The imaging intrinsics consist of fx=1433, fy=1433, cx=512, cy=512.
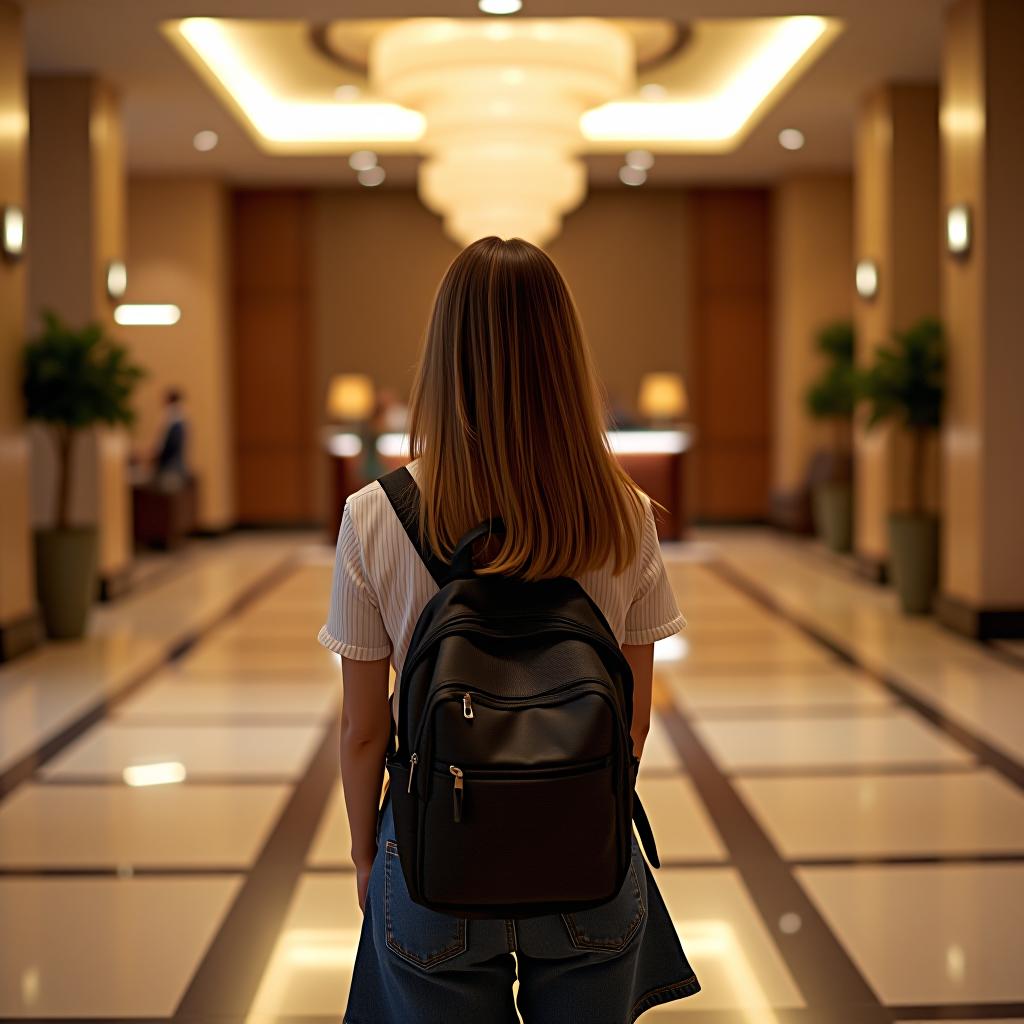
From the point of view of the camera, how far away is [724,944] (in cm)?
344

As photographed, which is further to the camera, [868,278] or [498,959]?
Result: [868,278]

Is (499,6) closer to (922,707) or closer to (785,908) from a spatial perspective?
(922,707)

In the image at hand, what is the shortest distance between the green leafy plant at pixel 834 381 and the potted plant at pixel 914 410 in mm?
2599

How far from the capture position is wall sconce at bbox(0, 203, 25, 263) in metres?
7.52

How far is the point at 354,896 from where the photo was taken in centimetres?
381

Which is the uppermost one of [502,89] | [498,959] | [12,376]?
[502,89]

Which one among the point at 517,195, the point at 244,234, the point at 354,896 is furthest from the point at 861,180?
the point at 354,896

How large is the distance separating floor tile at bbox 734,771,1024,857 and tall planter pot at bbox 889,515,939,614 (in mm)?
4012

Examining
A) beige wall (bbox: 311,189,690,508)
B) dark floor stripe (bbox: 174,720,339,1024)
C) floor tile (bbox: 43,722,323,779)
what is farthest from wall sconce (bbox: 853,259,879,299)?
dark floor stripe (bbox: 174,720,339,1024)

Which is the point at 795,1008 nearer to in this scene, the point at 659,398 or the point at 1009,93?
the point at 1009,93

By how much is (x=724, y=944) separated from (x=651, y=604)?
6.32ft

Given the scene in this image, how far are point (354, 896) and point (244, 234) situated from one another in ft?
41.4

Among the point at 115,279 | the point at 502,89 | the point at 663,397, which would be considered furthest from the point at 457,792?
the point at 663,397

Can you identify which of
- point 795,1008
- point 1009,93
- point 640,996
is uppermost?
point 1009,93
